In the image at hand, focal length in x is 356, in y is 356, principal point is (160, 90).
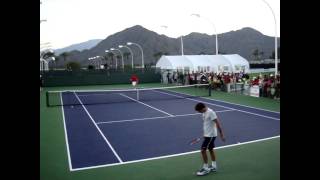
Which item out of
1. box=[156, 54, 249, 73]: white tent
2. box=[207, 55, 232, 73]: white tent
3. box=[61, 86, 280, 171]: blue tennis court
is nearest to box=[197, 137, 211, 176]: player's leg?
box=[61, 86, 280, 171]: blue tennis court

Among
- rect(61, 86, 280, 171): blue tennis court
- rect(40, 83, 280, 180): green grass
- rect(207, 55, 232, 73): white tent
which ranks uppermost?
rect(207, 55, 232, 73): white tent

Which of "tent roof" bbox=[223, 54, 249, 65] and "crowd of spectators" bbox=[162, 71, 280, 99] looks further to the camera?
"tent roof" bbox=[223, 54, 249, 65]

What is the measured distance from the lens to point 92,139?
13.4 m

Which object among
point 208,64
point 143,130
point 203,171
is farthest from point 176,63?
point 203,171

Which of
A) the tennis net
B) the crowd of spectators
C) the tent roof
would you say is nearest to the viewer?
the crowd of spectators

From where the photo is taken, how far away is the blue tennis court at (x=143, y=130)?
11047 millimetres

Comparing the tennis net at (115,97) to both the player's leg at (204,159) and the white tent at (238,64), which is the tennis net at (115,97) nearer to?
the player's leg at (204,159)

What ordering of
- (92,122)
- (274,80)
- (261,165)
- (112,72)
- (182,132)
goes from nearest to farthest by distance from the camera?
(261,165), (182,132), (92,122), (274,80), (112,72)

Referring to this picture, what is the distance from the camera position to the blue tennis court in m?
11.0

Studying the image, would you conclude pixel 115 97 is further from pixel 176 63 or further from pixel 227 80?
pixel 176 63

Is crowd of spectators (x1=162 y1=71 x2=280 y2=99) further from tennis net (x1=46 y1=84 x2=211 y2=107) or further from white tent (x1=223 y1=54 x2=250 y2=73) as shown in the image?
white tent (x1=223 y1=54 x2=250 y2=73)
